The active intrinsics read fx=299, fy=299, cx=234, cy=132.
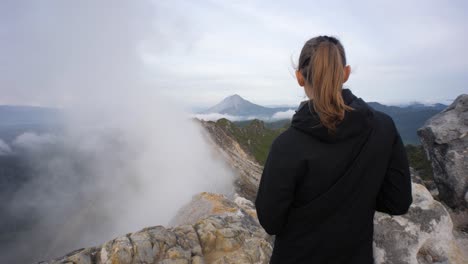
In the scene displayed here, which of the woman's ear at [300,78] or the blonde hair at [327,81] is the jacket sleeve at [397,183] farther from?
the woman's ear at [300,78]

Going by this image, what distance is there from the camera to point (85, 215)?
94562 mm

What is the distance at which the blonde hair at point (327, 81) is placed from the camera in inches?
123

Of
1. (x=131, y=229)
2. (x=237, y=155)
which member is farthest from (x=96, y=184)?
(x=237, y=155)

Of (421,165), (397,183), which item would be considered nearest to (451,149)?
(397,183)

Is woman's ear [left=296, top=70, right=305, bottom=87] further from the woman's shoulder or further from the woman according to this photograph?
the woman's shoulder

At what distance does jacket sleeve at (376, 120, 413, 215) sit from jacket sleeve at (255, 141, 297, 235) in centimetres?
131

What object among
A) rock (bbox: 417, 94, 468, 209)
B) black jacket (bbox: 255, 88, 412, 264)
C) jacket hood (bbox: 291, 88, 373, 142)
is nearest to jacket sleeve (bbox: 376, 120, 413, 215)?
black jacket (bbox: 255, 88, 412, 264)

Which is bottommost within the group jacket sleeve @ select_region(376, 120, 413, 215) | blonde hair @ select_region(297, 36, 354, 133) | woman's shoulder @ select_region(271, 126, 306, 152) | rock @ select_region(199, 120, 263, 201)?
rock @ select_region(199, 120, 263, 201)

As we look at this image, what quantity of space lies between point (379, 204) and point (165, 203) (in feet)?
283

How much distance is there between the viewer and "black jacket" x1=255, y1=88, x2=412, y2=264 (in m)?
3.28

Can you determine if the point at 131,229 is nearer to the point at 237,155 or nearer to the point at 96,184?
the point at 237,155

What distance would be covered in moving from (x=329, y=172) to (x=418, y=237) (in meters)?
5.97

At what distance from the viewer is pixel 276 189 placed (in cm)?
338

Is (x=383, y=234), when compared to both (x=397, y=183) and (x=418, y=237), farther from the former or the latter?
(x=397, y=183)
